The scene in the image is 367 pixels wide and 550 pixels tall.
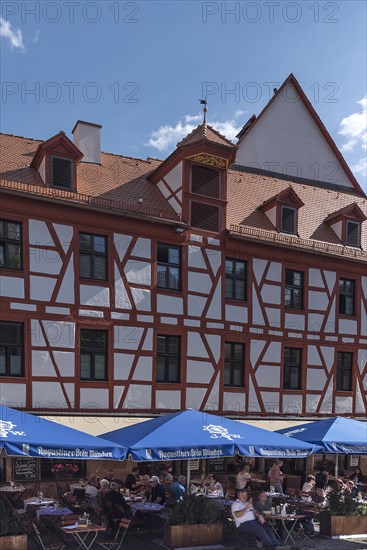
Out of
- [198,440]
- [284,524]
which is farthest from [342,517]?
[198,440]

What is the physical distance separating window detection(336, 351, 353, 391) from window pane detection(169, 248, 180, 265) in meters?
7.60

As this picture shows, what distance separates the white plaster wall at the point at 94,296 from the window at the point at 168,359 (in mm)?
2258

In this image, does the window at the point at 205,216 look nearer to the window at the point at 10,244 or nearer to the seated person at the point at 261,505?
the window at the point at 10,244

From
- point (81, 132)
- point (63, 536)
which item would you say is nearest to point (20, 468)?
point (63, 536)

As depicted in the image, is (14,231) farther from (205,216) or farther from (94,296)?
(205,216)

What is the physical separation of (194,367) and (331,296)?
21.1 ft

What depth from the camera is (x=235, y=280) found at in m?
19.5

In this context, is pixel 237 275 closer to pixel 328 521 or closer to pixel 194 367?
pixel 194 367

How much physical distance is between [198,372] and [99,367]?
3357 mm

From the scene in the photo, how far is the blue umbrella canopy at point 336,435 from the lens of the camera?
46.7 ft

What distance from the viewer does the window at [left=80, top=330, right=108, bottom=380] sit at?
16688 millimetres

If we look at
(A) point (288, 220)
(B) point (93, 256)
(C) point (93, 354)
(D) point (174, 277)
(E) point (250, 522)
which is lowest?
(E) point (250, 522)

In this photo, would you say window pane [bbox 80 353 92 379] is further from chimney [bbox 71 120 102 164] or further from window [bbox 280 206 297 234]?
window [bbox 280 206 297 234]

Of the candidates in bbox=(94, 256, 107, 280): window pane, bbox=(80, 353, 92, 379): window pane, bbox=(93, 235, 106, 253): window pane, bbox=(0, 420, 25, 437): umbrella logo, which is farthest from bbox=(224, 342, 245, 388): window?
bbox=(0, 420, 25, 437): umbrella logo
